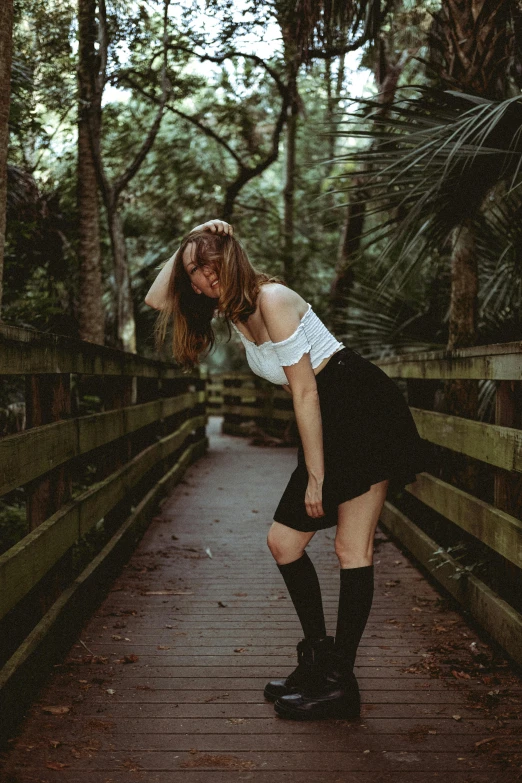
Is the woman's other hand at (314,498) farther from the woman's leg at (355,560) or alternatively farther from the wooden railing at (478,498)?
the wooden railing at (478,498)

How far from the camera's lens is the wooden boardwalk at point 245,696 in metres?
2.52

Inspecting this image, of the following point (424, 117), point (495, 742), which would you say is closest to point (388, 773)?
point (495, 742)

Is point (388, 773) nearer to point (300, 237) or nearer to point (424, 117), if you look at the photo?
point (424, 117)

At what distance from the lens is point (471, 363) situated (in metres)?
3.78

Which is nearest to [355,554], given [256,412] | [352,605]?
[352,605]

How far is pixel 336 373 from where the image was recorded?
285 centimetres

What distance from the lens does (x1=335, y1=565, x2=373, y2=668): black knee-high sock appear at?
2891 millimetres

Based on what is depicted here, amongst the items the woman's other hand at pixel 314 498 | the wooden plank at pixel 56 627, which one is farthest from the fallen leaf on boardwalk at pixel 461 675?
the wooden plank at pixel 56 627

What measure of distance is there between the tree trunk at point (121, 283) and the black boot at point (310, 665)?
657cm

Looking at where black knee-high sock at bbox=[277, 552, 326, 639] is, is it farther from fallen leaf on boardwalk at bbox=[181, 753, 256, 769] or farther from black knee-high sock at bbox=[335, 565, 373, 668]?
fallen leaf on boardwalk at bbox=[181, 753, 256, 769]

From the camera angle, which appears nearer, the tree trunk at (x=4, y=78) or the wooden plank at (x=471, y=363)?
the wooden plank at (x=471, y=363)

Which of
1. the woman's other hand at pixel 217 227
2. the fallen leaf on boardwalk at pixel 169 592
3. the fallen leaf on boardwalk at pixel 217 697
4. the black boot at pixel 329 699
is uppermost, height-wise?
the woman's other hand at pixel 217 227

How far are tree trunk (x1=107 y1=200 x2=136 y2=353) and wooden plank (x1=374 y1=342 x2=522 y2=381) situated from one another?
4.45m

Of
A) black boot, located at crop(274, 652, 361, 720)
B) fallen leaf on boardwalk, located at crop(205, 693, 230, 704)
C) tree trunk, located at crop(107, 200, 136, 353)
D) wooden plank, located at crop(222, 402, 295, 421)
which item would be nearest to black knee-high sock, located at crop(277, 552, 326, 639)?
black boot, located at crop(274, 652, 361, 720)
